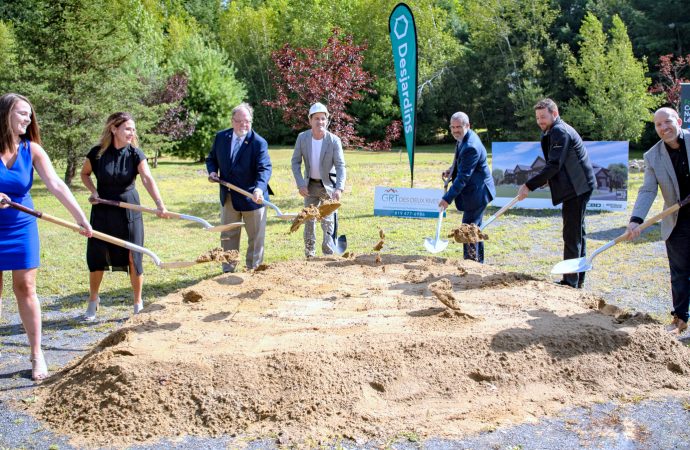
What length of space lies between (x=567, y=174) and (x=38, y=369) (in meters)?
4.70

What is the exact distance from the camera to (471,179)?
6.53 m

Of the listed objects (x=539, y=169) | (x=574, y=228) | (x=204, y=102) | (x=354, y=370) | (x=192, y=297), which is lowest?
(x=354, y=370)

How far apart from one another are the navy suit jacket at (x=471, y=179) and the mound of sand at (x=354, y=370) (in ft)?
5.69

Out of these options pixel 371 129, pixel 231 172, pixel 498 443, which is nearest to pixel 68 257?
pixel 231 172

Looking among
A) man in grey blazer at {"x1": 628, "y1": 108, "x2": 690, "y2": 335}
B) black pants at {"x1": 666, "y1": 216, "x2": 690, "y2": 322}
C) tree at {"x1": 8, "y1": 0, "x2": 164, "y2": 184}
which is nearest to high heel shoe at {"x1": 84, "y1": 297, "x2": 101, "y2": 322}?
man in grey blazer at {"x1": 628, "y1": 108, "x2": 690, "y2": 335}

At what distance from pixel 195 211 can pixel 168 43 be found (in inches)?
1285

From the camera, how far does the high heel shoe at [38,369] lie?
14.0 feet

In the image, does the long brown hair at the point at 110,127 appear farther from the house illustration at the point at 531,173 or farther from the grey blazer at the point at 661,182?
the house illustration at the point at 531,173

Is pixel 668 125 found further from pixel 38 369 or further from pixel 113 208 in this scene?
pixel 38 369

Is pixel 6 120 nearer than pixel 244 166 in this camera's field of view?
Yes

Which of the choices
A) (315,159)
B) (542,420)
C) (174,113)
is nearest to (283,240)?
(315,159)

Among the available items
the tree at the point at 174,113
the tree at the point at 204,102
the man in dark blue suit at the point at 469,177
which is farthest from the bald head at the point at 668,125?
the tree at the point at 204,102

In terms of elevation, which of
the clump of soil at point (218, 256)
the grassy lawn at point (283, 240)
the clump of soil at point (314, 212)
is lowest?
the grassy lawn at point (283, 240)

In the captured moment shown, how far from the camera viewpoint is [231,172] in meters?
6.33
